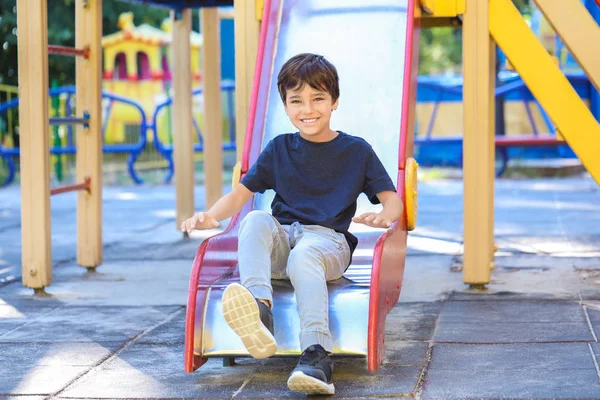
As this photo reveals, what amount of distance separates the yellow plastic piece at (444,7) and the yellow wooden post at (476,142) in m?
0.04

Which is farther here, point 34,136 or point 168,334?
point 34,136

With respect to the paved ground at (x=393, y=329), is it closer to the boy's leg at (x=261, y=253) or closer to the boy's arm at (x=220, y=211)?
the boy's leg at (x=261, y=253)

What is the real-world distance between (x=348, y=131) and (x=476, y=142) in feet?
2.12

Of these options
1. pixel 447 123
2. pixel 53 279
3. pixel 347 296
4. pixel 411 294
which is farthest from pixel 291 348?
pixel 447 123

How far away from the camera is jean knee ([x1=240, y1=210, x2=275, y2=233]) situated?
11.5 ft

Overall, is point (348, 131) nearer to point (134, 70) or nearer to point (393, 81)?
point (393, 81)

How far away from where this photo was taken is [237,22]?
17.2 feet

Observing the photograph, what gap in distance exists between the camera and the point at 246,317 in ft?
10.3

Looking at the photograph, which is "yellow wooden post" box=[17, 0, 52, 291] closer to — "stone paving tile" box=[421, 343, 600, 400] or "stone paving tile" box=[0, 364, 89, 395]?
"stone paving tile" box=[0, 364, 89, 395]

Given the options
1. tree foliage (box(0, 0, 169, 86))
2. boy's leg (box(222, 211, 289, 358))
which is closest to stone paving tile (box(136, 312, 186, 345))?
boy's leg (box(222, 211, 289, 358))

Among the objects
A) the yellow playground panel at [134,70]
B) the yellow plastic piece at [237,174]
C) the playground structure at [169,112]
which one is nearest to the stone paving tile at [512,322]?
the yellow plastic piece at [237,174]

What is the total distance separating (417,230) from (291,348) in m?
4.31

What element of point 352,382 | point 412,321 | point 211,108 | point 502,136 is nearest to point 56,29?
point 502,136

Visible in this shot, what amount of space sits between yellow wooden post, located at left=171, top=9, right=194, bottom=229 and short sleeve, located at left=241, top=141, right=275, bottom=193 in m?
4.01
